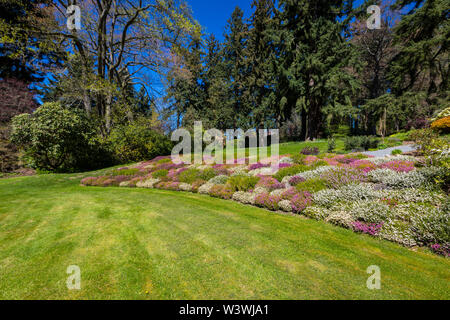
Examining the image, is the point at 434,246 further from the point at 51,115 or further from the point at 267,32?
the point at 267,32

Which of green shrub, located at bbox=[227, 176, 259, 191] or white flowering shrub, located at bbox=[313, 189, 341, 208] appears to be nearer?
white flowering shrub, located at bbox=[313, 189, 341, 208]

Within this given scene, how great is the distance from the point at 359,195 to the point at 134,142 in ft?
49.4

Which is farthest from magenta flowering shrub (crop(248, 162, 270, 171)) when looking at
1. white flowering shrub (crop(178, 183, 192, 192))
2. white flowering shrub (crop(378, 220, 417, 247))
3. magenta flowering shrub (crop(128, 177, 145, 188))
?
magenta flowering shrub (crop(128, 177, 145, 188))

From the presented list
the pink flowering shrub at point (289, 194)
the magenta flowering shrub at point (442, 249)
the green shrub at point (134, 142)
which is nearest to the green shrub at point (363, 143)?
the pink flowering shrub at point (289, 194)

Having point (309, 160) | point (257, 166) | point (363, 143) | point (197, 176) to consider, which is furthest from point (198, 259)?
point (363, 143)

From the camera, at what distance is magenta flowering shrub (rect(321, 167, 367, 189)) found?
5430mm

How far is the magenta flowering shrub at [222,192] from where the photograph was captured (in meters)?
6.68

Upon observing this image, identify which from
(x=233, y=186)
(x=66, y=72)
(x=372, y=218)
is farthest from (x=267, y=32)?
(x=372, y=218)

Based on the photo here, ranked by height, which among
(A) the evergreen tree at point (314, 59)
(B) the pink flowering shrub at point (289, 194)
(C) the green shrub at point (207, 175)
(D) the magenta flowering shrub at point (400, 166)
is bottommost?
(B) the pink flowering shrub at point (289, 194)

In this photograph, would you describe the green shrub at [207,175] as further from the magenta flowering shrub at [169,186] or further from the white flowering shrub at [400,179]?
the white flowering shrub at [400,179]

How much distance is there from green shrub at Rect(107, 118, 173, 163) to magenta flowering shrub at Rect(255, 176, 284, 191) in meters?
11.9

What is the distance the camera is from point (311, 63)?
17.3m

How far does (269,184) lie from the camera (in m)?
6.57

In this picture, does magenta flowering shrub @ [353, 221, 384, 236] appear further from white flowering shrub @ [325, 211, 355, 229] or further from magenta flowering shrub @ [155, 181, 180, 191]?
magenta flowering shrub @ [155, 181, 180, 191]
